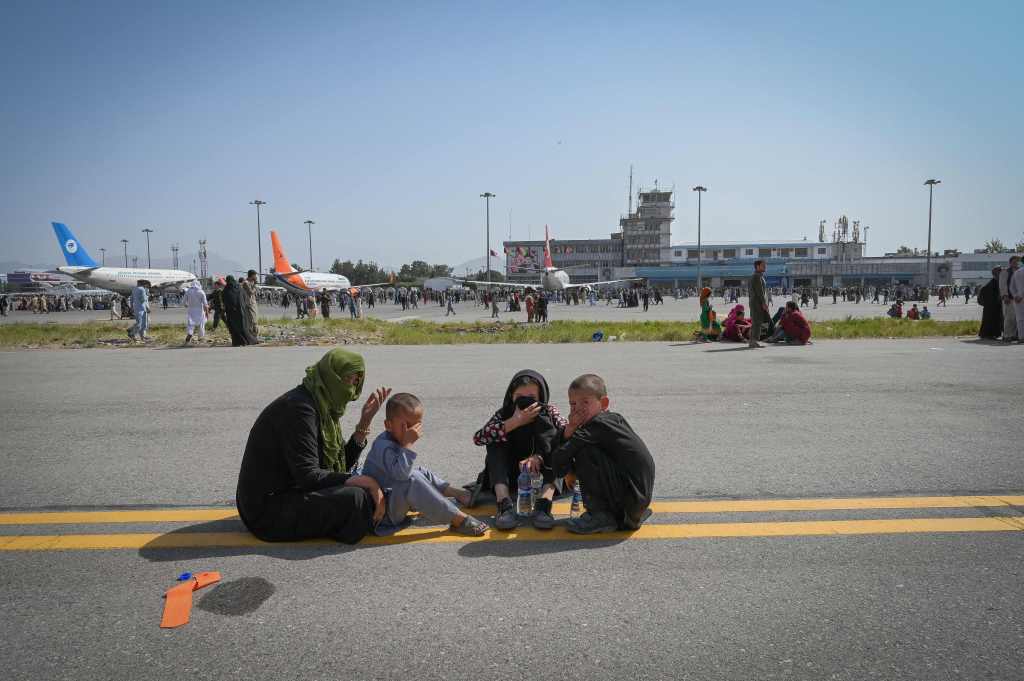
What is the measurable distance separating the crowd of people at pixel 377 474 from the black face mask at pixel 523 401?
409 mm

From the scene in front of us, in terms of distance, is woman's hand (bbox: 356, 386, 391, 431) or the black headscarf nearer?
woman's hand (bbox: 356, 386, 391, 431)

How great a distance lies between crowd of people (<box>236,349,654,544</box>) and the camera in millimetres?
3438

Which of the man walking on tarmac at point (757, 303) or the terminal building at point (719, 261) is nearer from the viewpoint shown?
the man walking on tarmac at point (757, 303)

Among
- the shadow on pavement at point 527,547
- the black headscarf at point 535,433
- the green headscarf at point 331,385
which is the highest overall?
the green headscarf at point 331,385

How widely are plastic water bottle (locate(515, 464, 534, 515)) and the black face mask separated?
511mm

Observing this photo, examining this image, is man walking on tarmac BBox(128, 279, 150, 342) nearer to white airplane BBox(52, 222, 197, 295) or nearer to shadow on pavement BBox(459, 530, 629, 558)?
shadow on pavement BBox(459, 530, 629, 558)

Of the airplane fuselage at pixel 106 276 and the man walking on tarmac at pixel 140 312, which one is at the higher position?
the airplane fuselage at pixel 106 276

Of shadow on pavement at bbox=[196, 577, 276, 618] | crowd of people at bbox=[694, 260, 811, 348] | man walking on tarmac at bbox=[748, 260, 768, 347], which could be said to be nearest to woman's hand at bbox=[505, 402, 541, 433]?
shadow on pavement at bbox=[196, 577, 276, 618]

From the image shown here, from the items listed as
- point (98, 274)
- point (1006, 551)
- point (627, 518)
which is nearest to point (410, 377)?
point (627, 518)

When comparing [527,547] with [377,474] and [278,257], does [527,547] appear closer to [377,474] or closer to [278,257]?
[377,474]

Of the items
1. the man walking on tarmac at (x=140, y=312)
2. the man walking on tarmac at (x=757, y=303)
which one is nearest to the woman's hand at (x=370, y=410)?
the man walking on tarmac at (x=757, y=303)

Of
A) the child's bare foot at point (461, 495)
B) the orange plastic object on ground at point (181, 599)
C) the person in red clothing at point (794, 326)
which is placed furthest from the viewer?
the person in red clothing at point (794, 326)

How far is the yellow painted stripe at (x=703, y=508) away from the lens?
3.90 m

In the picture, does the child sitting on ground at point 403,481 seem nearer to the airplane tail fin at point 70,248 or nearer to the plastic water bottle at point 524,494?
the plastic water bottle at point 524,494
